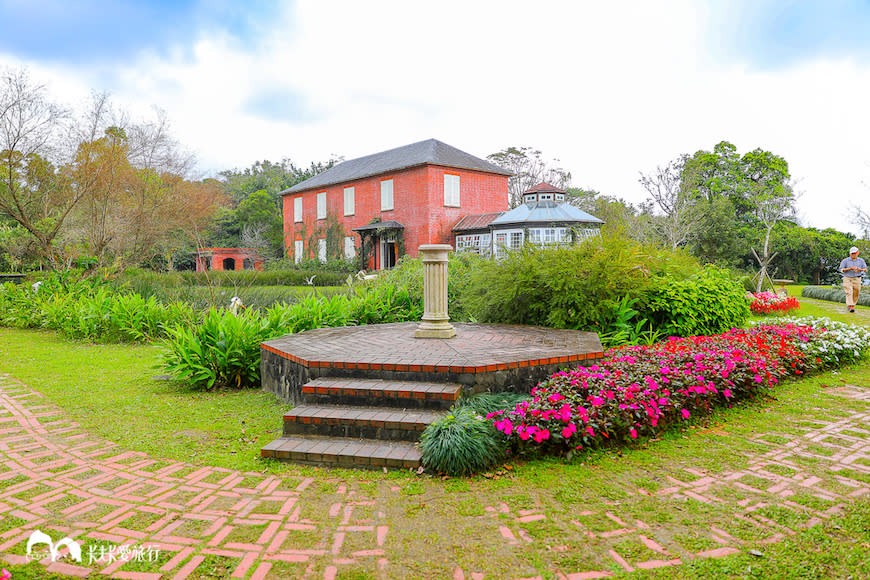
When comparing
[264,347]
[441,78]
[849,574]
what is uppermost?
[441,78]

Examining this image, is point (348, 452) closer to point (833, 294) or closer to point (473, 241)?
point (833, 294)

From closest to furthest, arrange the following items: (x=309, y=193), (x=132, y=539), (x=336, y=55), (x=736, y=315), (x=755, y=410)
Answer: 1. (x=132, y=539)
2. (x=755, y=410)
3. (x=736, y=315)
4. (x=336, y=55)
5. (x=309, y=193)

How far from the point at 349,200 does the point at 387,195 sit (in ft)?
11.1

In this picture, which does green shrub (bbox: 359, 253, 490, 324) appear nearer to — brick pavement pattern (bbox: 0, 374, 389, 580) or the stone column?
the stone column

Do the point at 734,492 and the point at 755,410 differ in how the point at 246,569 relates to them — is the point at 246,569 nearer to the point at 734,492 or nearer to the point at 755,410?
the point at 734,492

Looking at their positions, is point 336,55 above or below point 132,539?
above

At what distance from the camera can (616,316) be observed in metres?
6.67

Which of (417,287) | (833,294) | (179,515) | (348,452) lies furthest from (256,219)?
(179,515)

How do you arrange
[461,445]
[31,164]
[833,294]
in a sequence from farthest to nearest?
1. [833,294]
2. [31,164]
3. [461,445]

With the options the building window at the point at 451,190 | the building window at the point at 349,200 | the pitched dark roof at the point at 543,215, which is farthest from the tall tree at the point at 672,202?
the building window at the point at 349,200

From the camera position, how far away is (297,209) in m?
32.7

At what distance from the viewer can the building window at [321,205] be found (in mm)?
30719

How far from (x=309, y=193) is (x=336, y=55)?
2227 centimetres

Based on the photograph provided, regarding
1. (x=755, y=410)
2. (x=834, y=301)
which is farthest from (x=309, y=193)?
(x=755, y=410)
